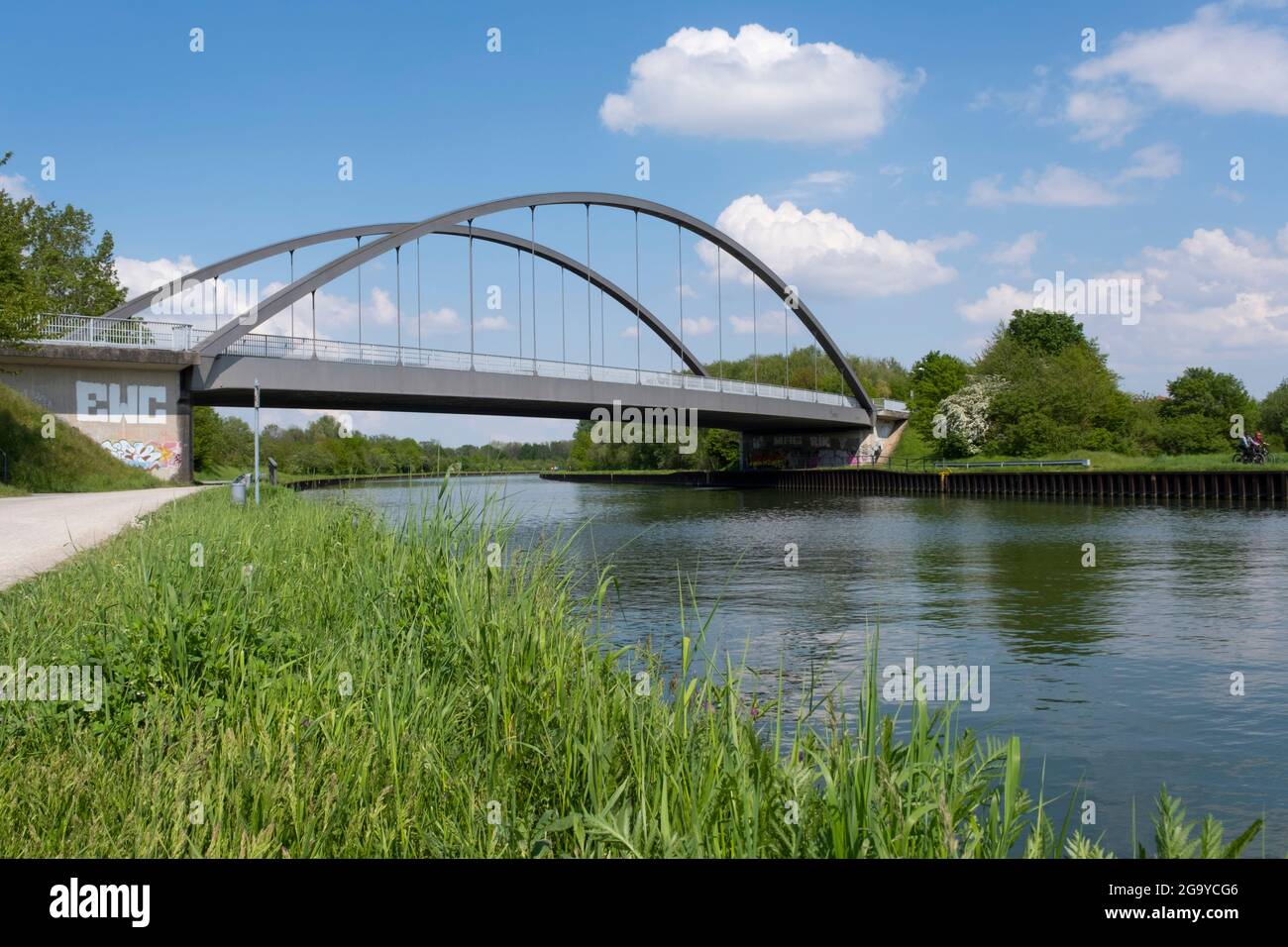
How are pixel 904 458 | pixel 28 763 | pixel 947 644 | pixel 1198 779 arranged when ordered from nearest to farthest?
Answer: pixel 28 763 < pixel 1198 779 < pixel 947 644 < pixel 904 458

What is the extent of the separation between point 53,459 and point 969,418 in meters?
55.1

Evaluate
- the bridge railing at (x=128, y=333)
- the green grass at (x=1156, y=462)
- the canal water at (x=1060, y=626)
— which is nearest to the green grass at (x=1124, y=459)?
the green grass at (x=1156, y=462)

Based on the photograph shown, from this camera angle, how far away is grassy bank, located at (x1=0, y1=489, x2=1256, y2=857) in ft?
11.8

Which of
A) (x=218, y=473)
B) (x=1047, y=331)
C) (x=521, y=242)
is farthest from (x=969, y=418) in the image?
(x=218, y=473)

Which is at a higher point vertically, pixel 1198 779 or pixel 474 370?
pixel 474 370

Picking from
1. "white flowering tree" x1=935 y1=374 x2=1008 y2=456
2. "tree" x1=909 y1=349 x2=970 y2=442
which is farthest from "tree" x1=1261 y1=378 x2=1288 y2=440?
"tree" x1=909 y1=349 x2=970 y2=442

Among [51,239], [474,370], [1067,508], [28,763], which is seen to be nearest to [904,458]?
[1067,508]

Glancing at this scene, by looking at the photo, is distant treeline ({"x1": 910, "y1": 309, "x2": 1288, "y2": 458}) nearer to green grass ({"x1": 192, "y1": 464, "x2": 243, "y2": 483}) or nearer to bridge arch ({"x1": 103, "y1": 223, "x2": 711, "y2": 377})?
bridge arch ({"x1": 103, "y1": 223, "x2": 711, "y2": 377})

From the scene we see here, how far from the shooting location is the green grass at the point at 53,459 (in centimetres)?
2925

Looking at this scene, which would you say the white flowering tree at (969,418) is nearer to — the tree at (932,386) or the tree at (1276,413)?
the tree at (932,386)

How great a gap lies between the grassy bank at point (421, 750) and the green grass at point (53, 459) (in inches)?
998
